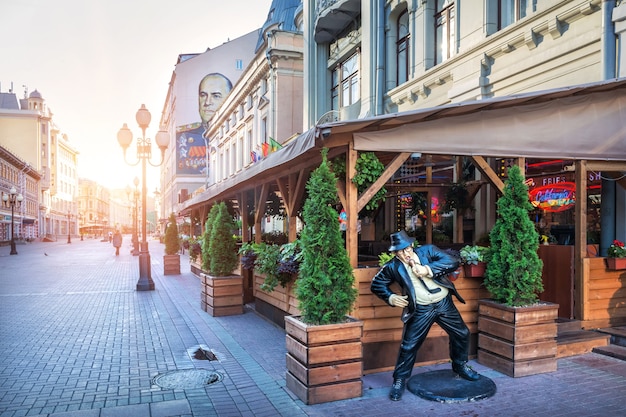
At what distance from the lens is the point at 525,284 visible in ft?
20.0

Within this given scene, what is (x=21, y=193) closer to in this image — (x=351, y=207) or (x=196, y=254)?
(x=196, y=254)

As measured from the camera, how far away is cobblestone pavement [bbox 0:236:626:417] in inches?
200

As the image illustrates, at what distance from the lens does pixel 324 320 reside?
5355mm

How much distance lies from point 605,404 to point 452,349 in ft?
5.21

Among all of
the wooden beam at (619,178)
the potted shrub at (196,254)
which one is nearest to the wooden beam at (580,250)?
the wooden beam at (619,178)

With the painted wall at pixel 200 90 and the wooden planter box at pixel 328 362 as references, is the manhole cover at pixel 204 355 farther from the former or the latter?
the painted wall at pixel 200 90

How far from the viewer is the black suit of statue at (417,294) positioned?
5414 mm

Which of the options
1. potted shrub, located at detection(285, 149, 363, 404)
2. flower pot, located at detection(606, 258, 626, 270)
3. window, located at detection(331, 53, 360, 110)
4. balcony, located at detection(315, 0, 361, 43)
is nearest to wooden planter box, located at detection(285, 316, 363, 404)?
potted shrub, located at detection(285, 149, 363, 404)

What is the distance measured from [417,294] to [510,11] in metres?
8.11

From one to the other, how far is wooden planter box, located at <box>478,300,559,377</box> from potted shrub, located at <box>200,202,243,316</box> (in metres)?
5.83

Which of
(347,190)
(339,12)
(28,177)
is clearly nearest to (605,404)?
(347,190)

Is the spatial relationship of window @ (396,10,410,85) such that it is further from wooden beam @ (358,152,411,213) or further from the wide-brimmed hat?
the wide-brimmed hat

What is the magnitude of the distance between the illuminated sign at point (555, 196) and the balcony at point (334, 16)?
10.3 meters

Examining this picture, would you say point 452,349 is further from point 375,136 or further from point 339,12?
point 339,12
